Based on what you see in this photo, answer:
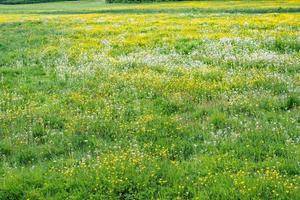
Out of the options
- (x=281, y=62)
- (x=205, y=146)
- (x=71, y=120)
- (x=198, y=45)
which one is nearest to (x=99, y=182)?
(x=205, y=146)

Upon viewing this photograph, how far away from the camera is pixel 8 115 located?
1309 cm

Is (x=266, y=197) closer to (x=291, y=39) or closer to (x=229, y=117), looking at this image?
(x=229, y=117)

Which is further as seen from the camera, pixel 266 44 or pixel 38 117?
pixel 266 44

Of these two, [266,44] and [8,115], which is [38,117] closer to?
[8,115]

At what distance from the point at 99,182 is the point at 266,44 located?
14173mm

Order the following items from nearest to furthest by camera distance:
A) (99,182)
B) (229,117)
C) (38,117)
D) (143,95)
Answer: (99,182) < (229,117) < (38,117) < (143,95)

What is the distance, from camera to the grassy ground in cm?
884

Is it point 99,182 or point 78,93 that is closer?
point 99,182

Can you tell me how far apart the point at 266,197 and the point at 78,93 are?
8.41 m

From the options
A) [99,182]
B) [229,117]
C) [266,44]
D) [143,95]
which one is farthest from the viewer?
[266,44]

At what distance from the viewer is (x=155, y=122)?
11.9 metres

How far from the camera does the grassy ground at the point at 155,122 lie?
29.0 feet

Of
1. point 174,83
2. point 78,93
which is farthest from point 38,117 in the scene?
point 174,83

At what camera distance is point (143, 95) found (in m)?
14.4
